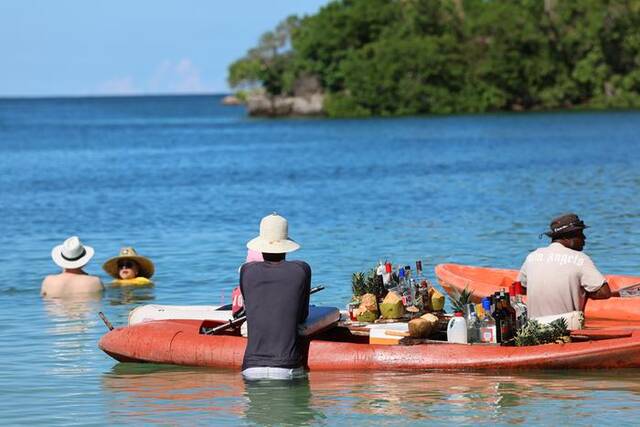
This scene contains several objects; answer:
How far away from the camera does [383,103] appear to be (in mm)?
121500

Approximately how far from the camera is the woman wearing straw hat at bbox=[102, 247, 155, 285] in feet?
70.3

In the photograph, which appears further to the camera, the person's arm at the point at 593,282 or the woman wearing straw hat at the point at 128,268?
the woman wearing straw hat at the point at 128,268

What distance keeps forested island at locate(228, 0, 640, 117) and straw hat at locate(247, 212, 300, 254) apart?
106609 mm

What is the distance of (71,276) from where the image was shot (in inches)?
800

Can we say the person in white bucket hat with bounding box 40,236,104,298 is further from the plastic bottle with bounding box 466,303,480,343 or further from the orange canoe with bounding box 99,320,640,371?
Answer: the plastic bottle with bounding box 466,303,480,343

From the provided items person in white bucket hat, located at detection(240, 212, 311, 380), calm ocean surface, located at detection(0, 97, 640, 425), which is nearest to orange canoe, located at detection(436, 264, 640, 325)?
calm ocean surface, located at detection(0, 97, 640, 425)

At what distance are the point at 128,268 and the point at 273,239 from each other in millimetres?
8879

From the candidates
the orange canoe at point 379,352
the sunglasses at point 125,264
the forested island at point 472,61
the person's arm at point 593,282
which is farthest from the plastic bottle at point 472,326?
the forested island at point 472,61

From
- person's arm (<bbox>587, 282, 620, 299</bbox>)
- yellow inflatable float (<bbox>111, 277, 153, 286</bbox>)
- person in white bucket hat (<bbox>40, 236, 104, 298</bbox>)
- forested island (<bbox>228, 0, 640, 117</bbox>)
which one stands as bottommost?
yellow inflatable float (<bbox>111, 277, 153, 286</bbox>)

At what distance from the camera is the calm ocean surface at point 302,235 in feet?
42.6

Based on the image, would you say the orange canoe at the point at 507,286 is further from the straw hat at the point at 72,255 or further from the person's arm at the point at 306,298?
the straw hat at the point at 72,255

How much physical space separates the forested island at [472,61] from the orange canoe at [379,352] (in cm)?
10536

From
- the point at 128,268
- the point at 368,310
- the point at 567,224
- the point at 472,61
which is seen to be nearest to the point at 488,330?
the point at 567,224

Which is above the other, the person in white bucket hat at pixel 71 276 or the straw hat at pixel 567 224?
the straw hat at pixel 567 224
